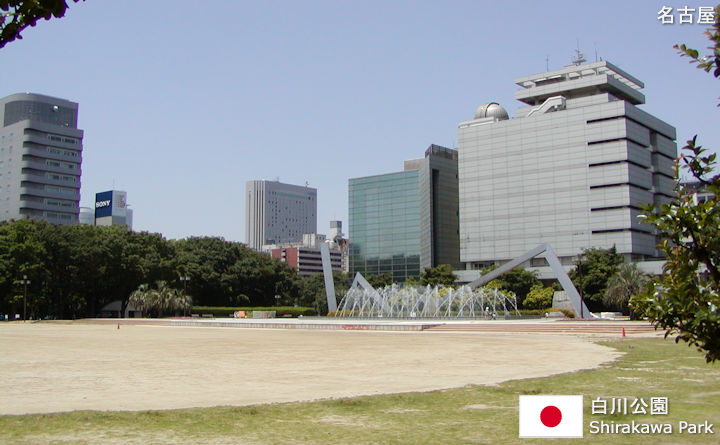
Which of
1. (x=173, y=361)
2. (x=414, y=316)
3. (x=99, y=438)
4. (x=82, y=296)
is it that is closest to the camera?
(x=99, y=438)

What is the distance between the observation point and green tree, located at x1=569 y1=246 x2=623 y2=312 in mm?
80750

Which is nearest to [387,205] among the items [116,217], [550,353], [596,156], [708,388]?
[596,156]

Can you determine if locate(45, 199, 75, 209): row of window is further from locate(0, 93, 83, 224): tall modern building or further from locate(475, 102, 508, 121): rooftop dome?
locate(475, 102, 508, 121): rooftop dome

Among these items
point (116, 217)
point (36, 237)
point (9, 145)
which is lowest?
point (36, 237)

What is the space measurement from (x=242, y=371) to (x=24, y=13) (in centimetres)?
1532

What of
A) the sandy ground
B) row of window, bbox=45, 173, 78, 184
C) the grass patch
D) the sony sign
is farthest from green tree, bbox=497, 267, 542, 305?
the sony sign

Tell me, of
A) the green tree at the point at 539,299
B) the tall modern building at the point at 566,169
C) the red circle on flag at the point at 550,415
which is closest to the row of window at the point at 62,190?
the tall modern building at the point at 566,169

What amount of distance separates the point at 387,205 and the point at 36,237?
7637 cm

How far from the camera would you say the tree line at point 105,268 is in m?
72.8

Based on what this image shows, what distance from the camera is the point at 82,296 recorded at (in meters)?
81.0

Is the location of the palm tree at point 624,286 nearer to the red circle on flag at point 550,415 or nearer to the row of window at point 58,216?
the red circle on flag at point 550,415

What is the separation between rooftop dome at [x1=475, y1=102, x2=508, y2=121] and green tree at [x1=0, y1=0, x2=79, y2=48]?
12122 centimetres

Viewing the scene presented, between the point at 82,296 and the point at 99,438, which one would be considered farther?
the point at 82,296

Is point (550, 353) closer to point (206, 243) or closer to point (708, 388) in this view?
point (708, 388)
